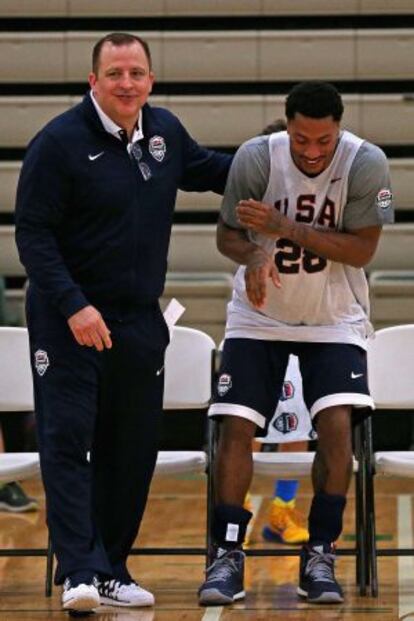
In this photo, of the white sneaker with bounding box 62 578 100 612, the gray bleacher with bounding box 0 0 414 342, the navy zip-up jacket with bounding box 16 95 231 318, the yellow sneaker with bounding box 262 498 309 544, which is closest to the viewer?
the white sneaker with bounding box 62 578 100 612

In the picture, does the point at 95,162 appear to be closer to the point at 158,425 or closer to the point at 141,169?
the point at 141,169

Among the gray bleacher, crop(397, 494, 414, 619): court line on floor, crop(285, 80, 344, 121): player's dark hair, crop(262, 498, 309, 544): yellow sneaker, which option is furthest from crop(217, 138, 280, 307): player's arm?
the gray bleacher

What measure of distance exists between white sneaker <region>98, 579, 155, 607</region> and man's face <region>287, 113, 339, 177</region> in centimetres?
150

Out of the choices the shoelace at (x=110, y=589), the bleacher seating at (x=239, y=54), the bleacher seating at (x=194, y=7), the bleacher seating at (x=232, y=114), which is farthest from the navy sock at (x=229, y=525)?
the bleacher seating at (x=194, y=7)

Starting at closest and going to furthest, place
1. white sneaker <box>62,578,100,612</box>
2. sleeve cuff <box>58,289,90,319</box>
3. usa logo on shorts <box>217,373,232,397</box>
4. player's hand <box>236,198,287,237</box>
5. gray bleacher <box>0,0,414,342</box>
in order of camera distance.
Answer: white sneaker <box>62,578,100,612</box> → sleeve cuff <box>58,289,90,319</box> → player's hand <box>236,198,287,237</box> → usa logo on shorts <box>217,373,232,397</box> → gray bleacher <box>0,0,414,342</box>

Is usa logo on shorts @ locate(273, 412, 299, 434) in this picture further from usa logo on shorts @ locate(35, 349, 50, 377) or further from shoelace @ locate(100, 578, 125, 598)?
usa logo on shorts @ locate(35, 349, 50, 377)

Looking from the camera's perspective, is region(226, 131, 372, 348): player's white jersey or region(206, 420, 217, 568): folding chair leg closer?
region(226, 131, 372, 348): player's white jersey

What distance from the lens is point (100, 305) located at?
15.0ft

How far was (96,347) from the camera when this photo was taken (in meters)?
4.42

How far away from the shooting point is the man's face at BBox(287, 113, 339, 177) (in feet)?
15.0

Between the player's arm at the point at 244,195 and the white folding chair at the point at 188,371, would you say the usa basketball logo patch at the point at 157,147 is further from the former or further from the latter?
the white folding chair at the point at 188,371

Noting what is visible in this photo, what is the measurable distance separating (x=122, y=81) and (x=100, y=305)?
718 millimetres

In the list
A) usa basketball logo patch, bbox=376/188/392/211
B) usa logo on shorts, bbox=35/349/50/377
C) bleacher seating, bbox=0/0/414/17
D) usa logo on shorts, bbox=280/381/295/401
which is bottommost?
usa logo on shorts, bbox=280/381/295/401

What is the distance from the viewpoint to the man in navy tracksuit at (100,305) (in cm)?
445
